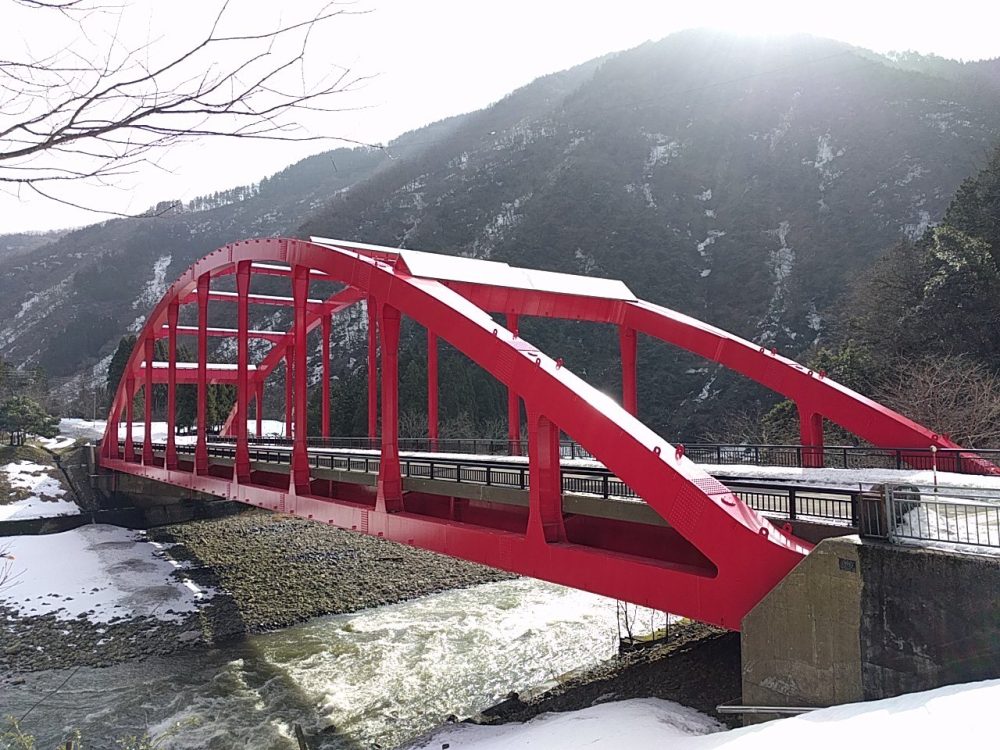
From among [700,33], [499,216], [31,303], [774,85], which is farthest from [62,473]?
[700,33]

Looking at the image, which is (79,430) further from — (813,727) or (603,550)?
(813,727)

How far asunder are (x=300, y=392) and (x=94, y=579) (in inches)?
607

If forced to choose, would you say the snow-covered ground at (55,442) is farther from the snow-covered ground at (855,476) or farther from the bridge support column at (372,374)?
the snow-covered ground at (855,476)

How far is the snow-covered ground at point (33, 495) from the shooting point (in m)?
29.8

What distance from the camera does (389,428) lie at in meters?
11.4

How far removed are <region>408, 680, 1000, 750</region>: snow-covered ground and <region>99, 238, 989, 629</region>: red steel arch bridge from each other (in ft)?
4.12

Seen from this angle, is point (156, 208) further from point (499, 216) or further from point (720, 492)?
point (499, 216)

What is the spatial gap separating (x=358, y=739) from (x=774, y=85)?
9903cm

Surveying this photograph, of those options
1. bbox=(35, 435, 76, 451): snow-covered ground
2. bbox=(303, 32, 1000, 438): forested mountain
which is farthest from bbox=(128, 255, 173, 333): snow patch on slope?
bbox=(35, 435, 76, 451): snow-covered ground

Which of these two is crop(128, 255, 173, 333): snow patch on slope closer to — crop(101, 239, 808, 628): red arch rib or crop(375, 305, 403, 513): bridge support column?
crop(375, 305, 403, 513): bridge support column

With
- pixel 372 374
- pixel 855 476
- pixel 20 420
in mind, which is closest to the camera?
pixel 855 476

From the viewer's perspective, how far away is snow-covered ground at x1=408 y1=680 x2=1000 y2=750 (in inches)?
175

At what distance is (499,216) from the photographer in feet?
274

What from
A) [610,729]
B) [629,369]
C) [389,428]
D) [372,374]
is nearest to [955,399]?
[629,369]
